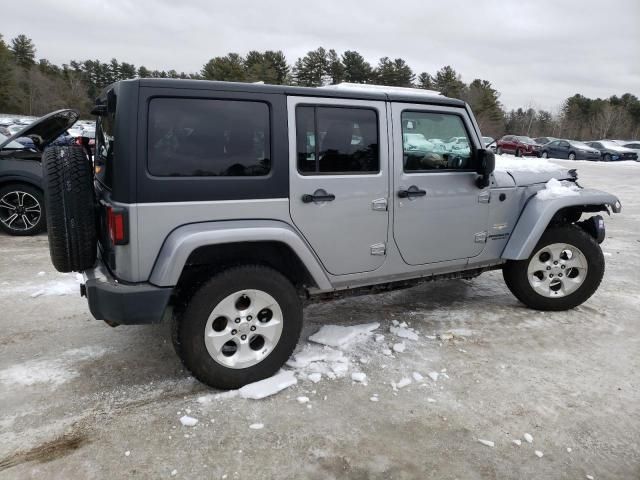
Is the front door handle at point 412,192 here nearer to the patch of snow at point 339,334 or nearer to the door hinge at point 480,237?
the door hinge at point 480,237

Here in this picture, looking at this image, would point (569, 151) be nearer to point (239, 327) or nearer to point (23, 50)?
point (239, 327)

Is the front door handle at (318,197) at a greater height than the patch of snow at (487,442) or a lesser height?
greater

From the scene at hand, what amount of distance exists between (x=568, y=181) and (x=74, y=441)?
14.7ft

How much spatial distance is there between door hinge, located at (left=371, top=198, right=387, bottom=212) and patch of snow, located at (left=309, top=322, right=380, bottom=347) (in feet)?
3.58

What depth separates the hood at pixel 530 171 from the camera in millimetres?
4238

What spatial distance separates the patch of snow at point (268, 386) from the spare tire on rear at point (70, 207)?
4.25ft

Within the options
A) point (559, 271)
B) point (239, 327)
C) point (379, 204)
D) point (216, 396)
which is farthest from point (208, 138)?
point (559, 271)

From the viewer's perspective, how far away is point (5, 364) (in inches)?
134

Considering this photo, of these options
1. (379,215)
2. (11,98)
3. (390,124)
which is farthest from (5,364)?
(11,98)

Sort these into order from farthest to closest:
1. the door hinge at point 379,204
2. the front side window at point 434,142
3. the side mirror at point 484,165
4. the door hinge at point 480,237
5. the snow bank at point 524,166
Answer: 1. the snow bank at point 524,166
2. the door hinge at point 480,237
3. the side mirror at point 484,165
4. the front side window at point 434,142
5. the door hinge at point 379,204

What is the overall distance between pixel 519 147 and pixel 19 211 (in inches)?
1223

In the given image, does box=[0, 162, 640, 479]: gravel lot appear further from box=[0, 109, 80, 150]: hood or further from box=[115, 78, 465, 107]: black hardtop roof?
box=[115, 78, 465, 107]: black hardtop roof

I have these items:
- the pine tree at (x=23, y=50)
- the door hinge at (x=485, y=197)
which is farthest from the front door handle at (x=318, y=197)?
the pine tree at (x=23, y=50)

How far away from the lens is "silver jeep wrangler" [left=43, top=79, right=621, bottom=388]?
2.72 meters
